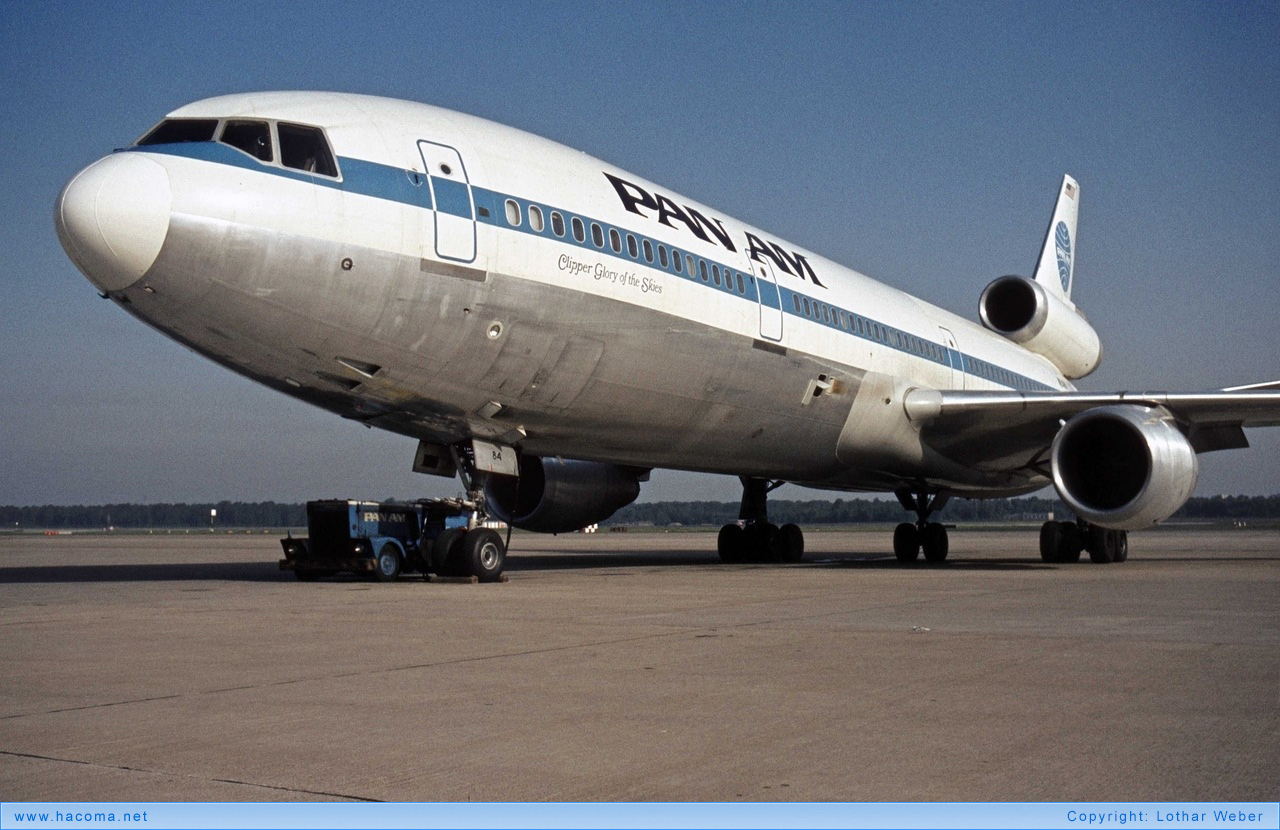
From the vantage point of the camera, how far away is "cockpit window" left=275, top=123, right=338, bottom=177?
11.2 meters

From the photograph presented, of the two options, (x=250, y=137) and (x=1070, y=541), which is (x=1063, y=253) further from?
(x=250, y=137)

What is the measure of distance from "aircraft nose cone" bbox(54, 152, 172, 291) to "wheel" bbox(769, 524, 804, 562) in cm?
1376

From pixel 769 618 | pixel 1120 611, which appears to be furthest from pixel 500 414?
pixel 1120 611

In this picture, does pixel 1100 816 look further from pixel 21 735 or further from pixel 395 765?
pixel 21 735

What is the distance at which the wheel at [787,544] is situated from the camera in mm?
21875

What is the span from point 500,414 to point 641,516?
452ft

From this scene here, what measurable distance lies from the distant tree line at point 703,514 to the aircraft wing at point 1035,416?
80.9 meters

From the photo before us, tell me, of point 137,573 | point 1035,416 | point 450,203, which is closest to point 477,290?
point 450,203

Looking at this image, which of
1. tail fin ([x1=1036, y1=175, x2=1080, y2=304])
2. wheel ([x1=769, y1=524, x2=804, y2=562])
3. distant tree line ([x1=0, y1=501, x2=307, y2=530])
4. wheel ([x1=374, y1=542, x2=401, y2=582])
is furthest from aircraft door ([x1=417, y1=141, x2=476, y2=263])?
distant tree line ([x1=0, y1=501, x2=307, y2=530])

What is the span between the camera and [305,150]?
37.0 feet

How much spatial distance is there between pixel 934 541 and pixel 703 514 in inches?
4879

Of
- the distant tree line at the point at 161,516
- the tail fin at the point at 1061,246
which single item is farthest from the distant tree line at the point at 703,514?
the tail fin at the point at 1061,246

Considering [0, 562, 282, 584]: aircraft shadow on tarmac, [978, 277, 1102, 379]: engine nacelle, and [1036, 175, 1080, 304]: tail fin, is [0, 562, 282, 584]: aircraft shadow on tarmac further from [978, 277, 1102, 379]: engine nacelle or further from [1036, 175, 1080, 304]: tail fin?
[1036, 175, 1080, 304]: tail fin

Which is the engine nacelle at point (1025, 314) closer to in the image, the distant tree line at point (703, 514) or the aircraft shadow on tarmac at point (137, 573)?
the aircraft shadow on tarmac at point (137, 573)
